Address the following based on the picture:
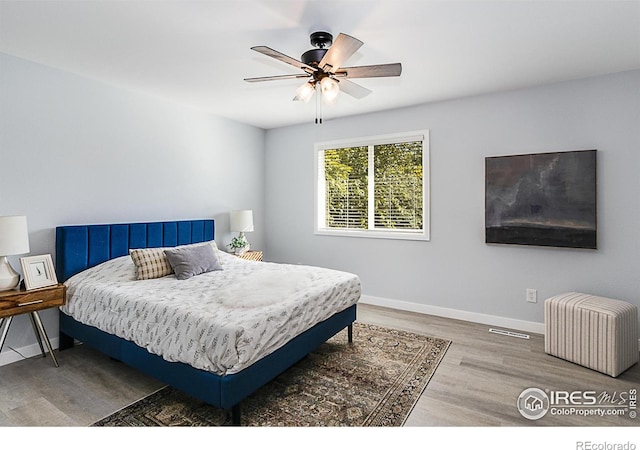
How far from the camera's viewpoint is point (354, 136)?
4566mm

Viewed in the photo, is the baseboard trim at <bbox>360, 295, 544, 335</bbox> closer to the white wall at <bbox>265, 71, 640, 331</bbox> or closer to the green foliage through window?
the white wall at <bbox>265, 71, 640, 331</bbox>

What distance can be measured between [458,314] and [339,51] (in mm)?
3177

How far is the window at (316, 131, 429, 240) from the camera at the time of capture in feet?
13.8

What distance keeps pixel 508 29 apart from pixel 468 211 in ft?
6.38

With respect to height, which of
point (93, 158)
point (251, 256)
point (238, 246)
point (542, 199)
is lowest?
point (251, 256)

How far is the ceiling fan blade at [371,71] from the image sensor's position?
86.6 inches

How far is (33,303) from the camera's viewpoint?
8.47 ft

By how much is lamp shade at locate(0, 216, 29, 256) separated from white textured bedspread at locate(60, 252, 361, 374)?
1.70 feet

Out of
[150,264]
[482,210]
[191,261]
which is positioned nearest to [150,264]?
[150,264]

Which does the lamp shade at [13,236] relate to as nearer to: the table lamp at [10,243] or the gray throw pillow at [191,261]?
the table lamp at [10,243]

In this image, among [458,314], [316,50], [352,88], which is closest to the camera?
[316,50]

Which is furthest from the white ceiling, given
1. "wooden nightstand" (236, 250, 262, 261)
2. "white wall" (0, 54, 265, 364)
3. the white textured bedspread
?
"wooden nightstand" (236, 250, 262, 261)

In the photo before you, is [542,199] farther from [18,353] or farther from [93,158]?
[18,353]

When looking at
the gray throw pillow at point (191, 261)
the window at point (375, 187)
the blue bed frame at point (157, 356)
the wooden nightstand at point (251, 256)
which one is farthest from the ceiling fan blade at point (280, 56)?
the wooden nightstand at point (251, 256)
